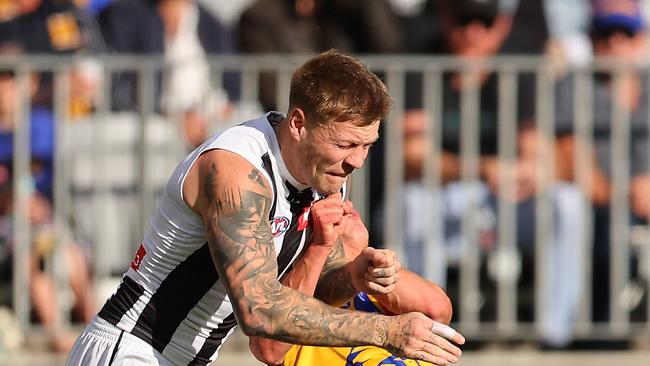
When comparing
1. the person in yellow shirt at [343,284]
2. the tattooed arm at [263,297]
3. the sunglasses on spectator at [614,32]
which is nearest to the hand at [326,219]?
the person in yellow shirt at [343,284]

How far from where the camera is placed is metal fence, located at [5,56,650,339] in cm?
930

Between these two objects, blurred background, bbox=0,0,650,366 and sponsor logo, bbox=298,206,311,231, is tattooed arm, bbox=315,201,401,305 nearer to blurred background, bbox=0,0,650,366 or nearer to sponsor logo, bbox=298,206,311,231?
sponsor logo, bbox=298,206,311,231

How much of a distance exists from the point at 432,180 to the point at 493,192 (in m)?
0.40

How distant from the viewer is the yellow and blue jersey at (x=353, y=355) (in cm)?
575

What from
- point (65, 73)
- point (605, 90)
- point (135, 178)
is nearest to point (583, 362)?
point (605, 90)

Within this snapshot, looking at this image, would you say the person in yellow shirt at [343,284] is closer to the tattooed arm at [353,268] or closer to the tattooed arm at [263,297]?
the tattooed arm at [353,268]

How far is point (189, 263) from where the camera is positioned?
5312 millimetres

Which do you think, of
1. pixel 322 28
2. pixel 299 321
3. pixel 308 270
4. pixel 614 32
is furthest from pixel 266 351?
pixel 614 32

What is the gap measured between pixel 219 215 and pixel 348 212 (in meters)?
0.72

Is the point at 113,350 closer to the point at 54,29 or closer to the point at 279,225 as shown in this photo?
the point at 279,225

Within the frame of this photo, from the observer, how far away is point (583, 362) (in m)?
9.37

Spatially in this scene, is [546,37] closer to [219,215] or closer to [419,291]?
[419,291]

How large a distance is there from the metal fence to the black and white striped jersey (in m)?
3.90

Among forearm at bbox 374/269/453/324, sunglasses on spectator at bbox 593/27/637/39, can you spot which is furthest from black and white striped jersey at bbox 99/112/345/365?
sunglasses on spectator at bbox 593/27/637/39
